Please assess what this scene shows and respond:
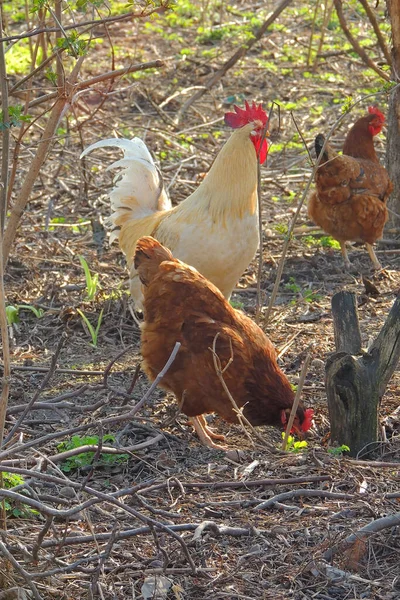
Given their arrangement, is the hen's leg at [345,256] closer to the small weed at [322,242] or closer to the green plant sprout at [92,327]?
the small weed at [322,242]

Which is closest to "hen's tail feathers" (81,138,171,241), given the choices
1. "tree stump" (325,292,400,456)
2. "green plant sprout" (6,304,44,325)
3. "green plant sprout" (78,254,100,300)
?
"green plant sprout" (78,254,100,300)

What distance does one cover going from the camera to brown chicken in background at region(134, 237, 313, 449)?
4.29m

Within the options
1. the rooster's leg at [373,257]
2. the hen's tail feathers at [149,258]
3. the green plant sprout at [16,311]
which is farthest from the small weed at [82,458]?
the rooster's leg at [373,257]

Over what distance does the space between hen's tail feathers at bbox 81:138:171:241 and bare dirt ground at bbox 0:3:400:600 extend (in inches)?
12.4

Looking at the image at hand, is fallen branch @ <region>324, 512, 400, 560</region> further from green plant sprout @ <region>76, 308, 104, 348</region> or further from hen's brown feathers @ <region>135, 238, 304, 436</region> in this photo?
green plant sprout @ <region>76, 308, 104, 348</region>

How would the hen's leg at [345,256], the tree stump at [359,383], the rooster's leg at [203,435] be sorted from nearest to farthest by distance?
1. the tree stump at [359,383]
2. the rooster's leg at [203,435]
3. the hen's leg at [345,256]

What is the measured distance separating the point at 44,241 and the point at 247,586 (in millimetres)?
4742

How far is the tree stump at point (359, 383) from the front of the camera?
416cm

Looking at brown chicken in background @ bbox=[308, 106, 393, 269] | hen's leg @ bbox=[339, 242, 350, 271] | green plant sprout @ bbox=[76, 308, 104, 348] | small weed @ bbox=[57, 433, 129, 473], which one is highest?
brown chicken in background @ bbox=[308, 106, 393, 269]

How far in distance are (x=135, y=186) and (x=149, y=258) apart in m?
1.53

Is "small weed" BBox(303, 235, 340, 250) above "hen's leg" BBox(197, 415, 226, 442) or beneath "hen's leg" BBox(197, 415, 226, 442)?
above

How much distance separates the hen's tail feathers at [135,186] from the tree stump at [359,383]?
2290 millimetres

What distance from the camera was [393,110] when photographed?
710cm

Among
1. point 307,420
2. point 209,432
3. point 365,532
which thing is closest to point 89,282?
point 209,432
